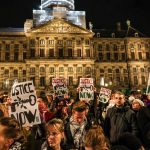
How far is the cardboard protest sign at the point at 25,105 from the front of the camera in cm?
530

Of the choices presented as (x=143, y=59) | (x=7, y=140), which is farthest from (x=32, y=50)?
(x=7, y=140)

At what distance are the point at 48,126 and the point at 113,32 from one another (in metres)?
50.0

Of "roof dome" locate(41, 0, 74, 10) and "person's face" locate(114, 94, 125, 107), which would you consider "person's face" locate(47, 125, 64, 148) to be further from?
"roof dome" locate(41, 0, 74, 10)

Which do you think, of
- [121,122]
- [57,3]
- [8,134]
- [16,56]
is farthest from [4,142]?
[57,3]

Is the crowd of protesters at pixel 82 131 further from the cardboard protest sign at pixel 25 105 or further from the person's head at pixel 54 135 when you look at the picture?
the cardboard protest sign at pixel 25 105

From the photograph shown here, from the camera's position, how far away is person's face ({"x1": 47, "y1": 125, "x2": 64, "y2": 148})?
3.87 m

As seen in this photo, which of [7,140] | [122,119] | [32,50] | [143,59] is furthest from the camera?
[143,59]

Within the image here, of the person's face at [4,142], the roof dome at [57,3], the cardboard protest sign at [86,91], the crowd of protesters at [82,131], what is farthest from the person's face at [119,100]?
the roof dome at [57,3]

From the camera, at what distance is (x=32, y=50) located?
45.4 m

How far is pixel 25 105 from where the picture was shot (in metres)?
5.55

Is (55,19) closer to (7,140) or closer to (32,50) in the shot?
(32,50)

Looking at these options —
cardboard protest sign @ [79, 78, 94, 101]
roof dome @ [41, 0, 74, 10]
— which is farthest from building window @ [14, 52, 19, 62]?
cardboard protest sign @ [79, 78, 94, 101]

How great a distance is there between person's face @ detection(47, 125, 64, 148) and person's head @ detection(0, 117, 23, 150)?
2.44ft

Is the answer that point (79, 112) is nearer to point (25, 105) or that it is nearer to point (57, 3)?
point (25, 105)
